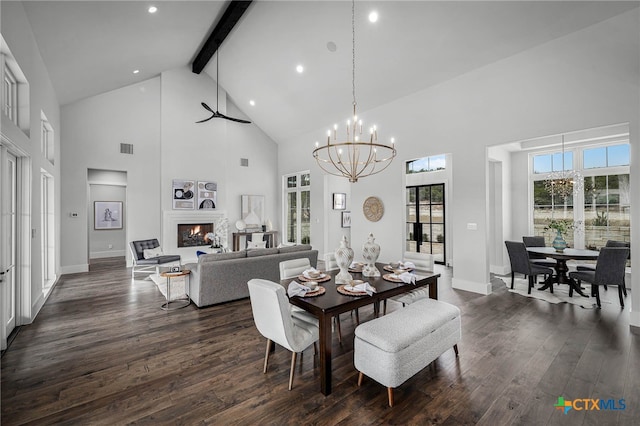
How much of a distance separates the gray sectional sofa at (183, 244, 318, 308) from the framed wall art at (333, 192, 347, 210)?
3897 millimetres

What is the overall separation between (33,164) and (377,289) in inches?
182

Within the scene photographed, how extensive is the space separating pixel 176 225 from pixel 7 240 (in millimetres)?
4722

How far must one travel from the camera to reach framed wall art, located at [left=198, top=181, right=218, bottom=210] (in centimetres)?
Result: 834

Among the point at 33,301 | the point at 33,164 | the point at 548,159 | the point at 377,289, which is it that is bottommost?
the point at 33,301

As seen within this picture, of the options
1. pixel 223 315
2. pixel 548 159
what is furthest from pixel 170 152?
pixel 548 159

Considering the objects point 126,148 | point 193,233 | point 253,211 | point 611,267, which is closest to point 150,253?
point 193,233

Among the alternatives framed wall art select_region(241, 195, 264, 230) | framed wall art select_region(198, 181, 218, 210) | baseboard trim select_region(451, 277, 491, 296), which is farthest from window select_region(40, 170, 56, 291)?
baseboard trim select_region(451, 277, 491, 296)

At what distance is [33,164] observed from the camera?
3.79 meters

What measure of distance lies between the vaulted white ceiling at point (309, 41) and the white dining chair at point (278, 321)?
13.9 ft

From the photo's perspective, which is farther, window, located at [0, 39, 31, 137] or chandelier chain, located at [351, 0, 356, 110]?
chandelier chain, located at [351, 0, 356, 110]

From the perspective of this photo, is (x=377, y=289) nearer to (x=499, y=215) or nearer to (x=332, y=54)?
(x=332, y=54)

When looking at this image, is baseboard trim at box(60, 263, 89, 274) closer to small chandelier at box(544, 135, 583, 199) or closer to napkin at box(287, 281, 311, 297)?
napkin at box(287, 281, 311, 297)

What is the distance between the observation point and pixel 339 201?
340 inches

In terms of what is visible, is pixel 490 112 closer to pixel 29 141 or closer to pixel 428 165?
pixel 428 165
